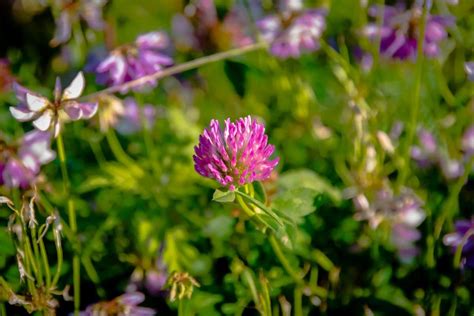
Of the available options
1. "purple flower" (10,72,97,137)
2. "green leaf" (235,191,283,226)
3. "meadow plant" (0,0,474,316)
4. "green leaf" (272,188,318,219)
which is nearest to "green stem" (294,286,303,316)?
"meadow plant" (0,0,474,316)

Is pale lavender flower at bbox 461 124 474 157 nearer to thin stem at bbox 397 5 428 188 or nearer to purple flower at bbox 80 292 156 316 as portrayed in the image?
thin stem at bbox 397 5 428 188

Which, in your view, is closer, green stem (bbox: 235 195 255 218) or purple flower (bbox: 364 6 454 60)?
green stem (bbox: 235 195 255 218)

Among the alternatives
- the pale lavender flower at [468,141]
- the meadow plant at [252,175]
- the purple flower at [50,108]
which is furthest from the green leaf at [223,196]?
the pale lavender flower at [468,141]

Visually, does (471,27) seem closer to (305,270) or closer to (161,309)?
(305,270)

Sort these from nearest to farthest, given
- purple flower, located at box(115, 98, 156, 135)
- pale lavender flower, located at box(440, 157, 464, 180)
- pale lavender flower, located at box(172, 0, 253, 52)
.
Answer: pale lavender flower, located at box(440, 157, 464, 180) → purple flower, located at box(115, 98, 156, 135) → pale lavender flower, located at box(172, 0, 253, 52)

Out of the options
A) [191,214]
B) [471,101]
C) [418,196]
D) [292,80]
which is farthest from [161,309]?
[471,101]

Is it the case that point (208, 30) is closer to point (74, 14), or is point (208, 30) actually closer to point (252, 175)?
Answer: point (74, 14)

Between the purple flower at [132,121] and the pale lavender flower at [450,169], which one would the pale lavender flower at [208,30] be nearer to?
the purple flower at [132,121]
